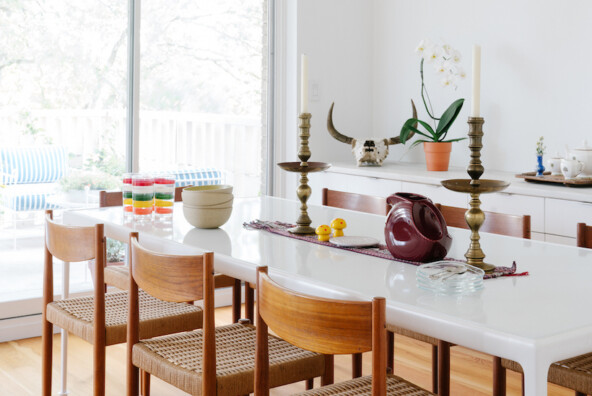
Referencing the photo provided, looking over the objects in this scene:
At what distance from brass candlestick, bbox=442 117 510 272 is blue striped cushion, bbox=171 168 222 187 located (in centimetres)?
272

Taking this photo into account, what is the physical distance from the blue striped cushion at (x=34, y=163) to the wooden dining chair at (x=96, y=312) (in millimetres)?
1271

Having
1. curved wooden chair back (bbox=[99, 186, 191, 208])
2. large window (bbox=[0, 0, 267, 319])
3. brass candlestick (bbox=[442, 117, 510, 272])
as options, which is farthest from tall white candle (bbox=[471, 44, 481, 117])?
large window (bbox=[0, 0, 267, 319])

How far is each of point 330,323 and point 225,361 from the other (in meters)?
0.63

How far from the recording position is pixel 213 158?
4.56m

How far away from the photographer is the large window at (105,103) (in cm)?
384

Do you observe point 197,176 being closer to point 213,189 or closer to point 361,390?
point 213,189

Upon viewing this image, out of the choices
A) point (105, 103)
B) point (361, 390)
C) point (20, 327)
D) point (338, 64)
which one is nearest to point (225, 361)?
point (361, 390)

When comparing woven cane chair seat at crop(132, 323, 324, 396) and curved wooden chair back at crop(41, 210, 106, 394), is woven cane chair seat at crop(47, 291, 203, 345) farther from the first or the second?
woven cane chair seat at crop(132, 323, 324, 396)

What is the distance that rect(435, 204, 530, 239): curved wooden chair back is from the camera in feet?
8.50

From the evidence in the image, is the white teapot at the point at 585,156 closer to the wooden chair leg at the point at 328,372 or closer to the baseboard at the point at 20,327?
the wooden chair leg at the point at 328,372

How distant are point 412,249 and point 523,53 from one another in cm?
246

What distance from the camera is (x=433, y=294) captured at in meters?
1.72

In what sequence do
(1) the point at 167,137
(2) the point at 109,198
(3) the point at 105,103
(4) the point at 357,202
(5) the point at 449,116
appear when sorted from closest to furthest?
1. (2) the point at 109,198
2. (4) the point at 357,202
3. (3) the point at 105,103
4. (5) the point at 449,116
5. (1) the point at 167,137

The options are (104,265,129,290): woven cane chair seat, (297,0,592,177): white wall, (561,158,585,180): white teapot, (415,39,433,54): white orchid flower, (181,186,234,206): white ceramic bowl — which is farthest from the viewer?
(415,39,433,54): white orchid flower
